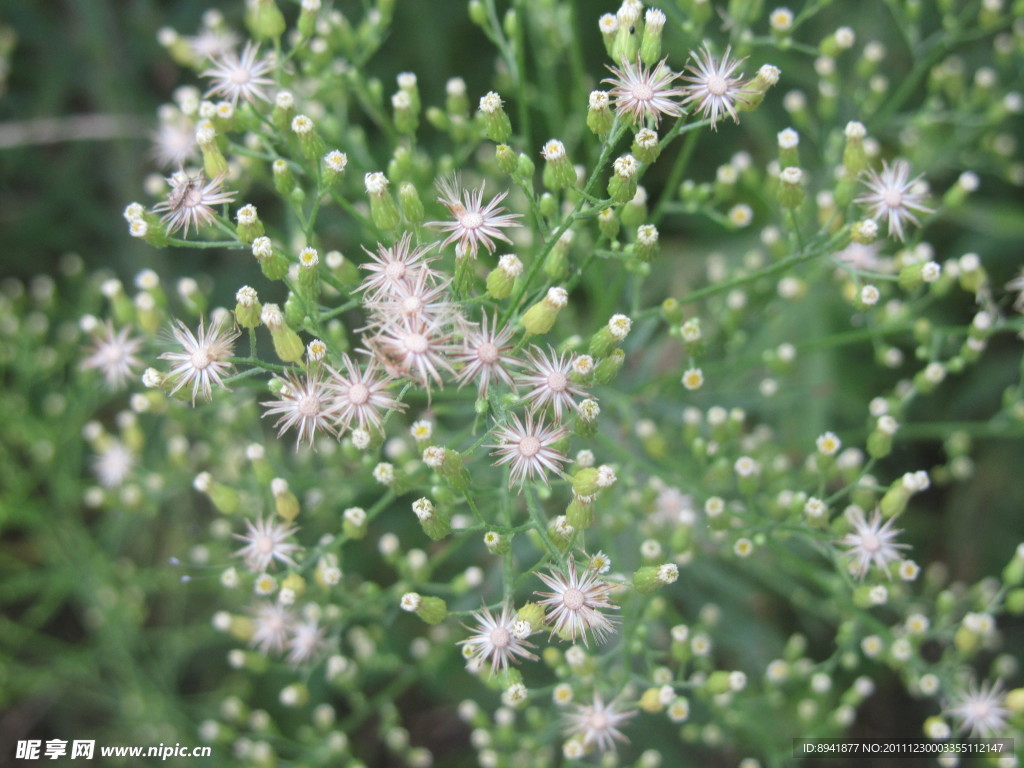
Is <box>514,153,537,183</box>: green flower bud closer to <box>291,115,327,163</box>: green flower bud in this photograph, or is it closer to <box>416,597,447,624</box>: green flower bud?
<box>291,115,327,163</box>: green flower bud

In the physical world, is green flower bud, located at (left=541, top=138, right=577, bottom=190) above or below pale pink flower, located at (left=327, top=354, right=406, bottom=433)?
above

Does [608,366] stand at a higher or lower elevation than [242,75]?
lower

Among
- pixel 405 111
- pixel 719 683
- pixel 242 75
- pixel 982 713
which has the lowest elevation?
pixel 982 713


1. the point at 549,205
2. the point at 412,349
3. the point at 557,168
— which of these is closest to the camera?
the point at 412,349

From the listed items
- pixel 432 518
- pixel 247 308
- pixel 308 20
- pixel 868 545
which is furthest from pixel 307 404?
pixel 868 545

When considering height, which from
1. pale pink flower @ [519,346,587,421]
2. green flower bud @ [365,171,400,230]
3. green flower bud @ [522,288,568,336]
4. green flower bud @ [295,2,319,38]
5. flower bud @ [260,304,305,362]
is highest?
green flower bud @ [295,2,319,38]

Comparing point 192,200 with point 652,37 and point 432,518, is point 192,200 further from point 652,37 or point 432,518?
point 652,37

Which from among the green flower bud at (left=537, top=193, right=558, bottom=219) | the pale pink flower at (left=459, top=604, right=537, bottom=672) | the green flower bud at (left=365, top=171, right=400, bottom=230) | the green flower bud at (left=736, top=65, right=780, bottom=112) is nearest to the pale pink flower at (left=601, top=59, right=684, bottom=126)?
the green flower bud at (left=736, top=65, right=780, bottom=112)

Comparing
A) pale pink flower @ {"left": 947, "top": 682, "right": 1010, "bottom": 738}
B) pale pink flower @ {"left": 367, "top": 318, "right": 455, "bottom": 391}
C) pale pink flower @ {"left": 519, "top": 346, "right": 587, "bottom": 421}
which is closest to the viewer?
pale pink flower @ {"left": 367, "top": 318, "right": 455, "bottom": 391}

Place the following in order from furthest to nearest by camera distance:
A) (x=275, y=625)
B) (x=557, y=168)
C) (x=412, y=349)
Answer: (x=275, y=625)
(x=557, y=168)
(x=412, y=349)

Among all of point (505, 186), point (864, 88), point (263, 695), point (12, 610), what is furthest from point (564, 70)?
point (12, 610)

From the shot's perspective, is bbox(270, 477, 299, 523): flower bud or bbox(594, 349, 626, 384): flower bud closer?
bbox(594, 349, 626, 384): flower bud

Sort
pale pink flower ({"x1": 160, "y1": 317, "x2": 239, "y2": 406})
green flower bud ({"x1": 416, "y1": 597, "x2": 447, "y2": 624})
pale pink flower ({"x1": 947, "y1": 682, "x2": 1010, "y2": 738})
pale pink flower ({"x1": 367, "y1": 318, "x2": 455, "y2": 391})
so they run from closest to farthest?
1. pale pink flower ({"x1": 367, "y1": 318, "x2": 455, "y2": 391})
2. pale pink flower ({"x1": 160, "y1": 317, "x2": 239, "y2": 406})
3. green flower bud ({"x1": 416, "y1": 597, "x2": 447, "y2": 624})
4. pale pink flower ({"x1": 947, "y1": 682, "x2": 1010, "y2": 738})
